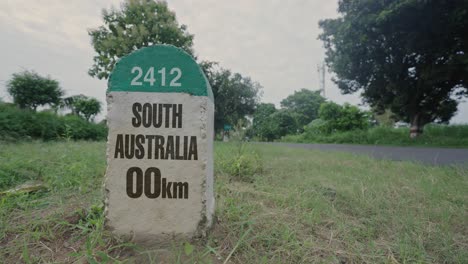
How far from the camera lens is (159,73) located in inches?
49.9

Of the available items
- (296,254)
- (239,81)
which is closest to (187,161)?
(296,254)

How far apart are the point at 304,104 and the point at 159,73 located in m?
31.1

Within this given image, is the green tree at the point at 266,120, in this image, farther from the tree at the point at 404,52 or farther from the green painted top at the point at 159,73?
the green painted top at the point at 159,73

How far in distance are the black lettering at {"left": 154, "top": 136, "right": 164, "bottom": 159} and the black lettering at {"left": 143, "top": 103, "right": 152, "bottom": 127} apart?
0.10m

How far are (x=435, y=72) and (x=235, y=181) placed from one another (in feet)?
36.2

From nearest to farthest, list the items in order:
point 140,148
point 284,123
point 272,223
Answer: point 140,148, point 272,223, point 284,123

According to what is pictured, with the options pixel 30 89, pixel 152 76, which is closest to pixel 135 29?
pixel 30 89

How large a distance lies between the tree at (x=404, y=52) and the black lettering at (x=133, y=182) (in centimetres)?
1024

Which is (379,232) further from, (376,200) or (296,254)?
(296,254)

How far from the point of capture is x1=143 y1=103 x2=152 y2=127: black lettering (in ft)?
4.12

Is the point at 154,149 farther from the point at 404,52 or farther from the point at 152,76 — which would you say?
the point at 404,52

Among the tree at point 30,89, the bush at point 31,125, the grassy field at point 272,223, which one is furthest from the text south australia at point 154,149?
the tree at point 30,89

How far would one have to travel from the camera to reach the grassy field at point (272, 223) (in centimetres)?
117

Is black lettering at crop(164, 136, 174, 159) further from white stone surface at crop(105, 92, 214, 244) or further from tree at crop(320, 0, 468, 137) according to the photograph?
tree at crop(320, 0, 468, 137)
